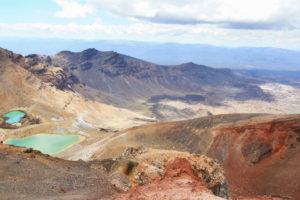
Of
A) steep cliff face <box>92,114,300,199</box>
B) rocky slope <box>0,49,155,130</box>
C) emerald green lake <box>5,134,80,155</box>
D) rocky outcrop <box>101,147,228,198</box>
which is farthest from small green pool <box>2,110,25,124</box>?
rocky outcrop <box>101,147,228,198</box>

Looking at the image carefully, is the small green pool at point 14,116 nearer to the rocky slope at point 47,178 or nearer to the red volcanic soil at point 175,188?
the rocky slope at point 47,178

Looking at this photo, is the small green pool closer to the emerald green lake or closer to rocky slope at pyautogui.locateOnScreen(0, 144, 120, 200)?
the emerald green lake

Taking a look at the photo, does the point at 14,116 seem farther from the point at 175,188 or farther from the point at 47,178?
the point at 175,188

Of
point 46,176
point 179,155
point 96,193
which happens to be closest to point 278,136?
point 179,155

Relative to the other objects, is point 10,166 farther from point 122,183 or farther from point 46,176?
point 122,183

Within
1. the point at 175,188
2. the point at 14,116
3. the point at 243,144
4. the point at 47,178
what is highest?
the point at 175,188

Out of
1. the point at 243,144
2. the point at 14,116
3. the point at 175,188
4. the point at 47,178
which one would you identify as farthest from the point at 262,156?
the point at 14,116
